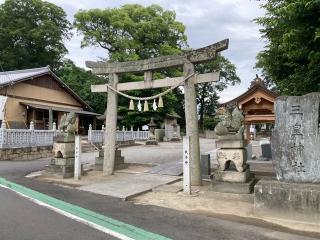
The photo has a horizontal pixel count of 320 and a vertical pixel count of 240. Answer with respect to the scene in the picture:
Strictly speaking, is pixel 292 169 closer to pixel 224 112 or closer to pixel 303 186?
pixel 303 186

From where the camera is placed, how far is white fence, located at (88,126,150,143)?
88.5 feet

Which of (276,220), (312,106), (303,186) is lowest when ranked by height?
(276,220)

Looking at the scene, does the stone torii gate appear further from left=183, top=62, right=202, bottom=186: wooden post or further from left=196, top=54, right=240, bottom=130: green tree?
left=196, top=54, right=240, bottom=130: green tree

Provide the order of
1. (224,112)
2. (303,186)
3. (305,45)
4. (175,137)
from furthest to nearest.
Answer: (175,137) → (224,112) → (305,45) → (303,186)

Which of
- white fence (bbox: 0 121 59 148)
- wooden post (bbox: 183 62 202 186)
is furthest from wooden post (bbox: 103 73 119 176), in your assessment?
white fence (bbox: 0 121 59 148)

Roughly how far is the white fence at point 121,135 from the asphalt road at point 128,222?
61.4 feet

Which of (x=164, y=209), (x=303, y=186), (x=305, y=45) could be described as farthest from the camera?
(x=305, y=45)

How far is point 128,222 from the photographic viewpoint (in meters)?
6.29

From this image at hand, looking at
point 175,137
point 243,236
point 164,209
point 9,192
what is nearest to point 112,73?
point 9,192

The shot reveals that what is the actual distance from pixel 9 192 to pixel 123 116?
2909cm

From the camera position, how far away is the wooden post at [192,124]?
10.5m

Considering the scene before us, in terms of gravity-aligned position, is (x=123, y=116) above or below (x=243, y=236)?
above

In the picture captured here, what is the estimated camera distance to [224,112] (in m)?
9.99

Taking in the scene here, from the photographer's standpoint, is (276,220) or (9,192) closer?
(276,220)
